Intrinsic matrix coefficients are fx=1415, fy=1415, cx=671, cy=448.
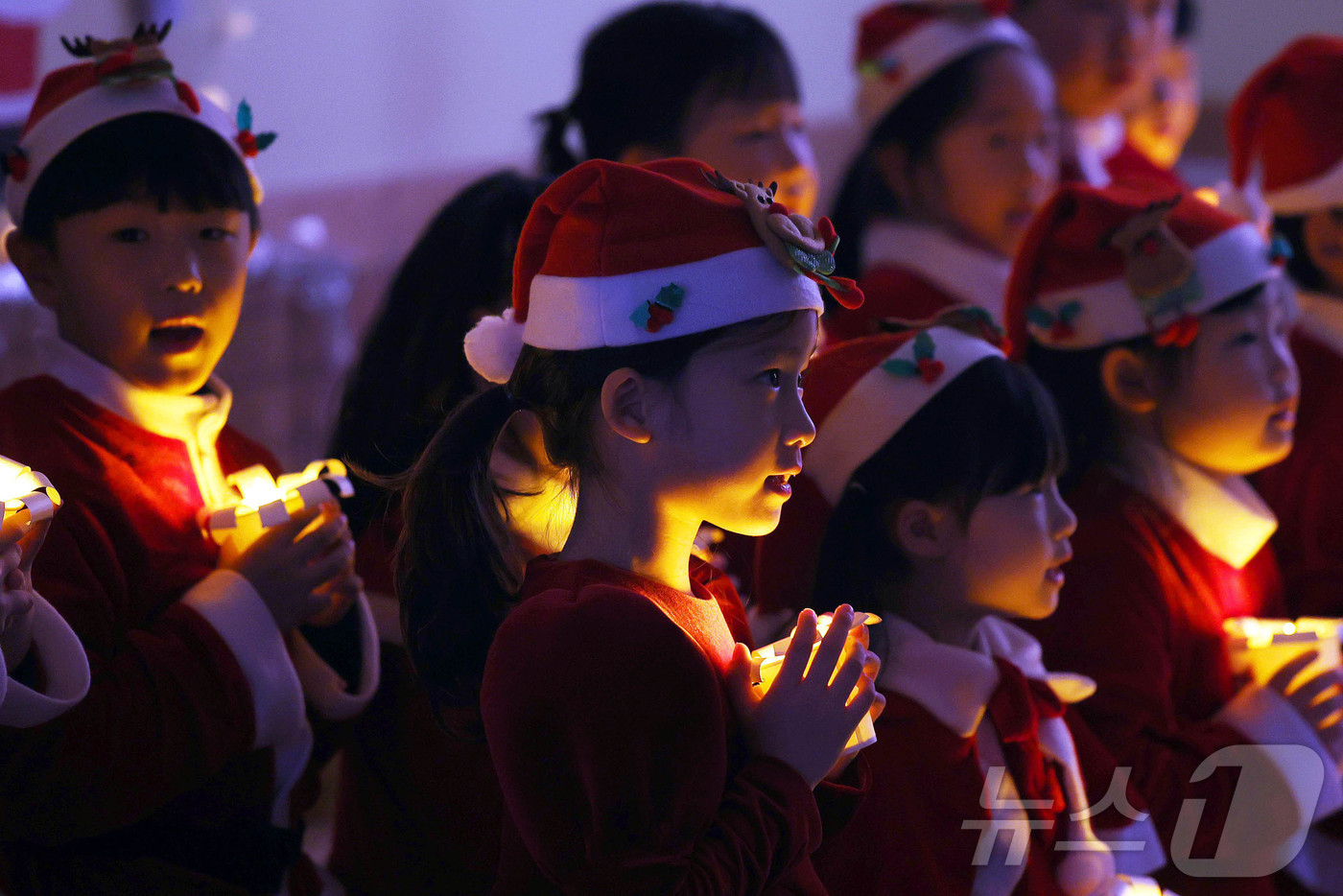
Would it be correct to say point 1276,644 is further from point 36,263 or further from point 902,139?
point 36,263

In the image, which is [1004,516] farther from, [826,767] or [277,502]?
[277,502]

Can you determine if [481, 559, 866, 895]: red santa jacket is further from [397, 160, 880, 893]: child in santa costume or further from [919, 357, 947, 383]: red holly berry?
[919, 357, 947, 383]: red holly berry

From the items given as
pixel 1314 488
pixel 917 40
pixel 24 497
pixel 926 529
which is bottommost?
pixel 1314 488

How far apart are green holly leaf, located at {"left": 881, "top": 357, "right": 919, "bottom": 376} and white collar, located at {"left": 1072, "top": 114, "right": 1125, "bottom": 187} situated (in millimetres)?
1578

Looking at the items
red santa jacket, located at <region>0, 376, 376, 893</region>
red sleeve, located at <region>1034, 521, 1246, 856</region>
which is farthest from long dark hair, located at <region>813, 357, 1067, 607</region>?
red santa jacket, located at <region>0, 376, 376, 893</region>

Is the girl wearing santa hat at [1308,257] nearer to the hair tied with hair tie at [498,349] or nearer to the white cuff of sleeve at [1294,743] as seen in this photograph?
the white cuff of sleeve at [1294,743]

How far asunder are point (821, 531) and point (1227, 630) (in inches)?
24.2

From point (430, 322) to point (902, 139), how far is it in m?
1.20

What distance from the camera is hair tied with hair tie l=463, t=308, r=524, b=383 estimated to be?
1253 millimetres

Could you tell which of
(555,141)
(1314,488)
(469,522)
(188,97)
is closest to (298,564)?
(469,522)

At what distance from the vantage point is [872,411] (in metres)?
1.57

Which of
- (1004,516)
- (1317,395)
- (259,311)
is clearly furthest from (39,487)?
(259,311)

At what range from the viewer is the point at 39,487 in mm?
1215

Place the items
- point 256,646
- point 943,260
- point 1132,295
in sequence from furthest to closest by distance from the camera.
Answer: point 943,260 → point 1132,295 → point 256,646
